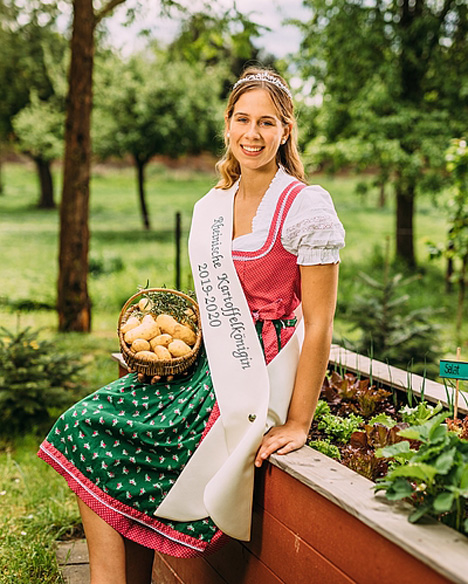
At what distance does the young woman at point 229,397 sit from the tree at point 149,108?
12882 mm

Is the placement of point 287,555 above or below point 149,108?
below

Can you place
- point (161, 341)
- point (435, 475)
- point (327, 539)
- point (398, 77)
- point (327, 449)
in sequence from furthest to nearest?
point (398, 77)
point (161, 341)
point (327, 449)
point (327, 539)
point (435, 475)

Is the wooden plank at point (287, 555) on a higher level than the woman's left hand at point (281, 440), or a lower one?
lower

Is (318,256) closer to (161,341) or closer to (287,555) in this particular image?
(161,341)

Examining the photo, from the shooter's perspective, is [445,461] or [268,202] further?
[268,202]

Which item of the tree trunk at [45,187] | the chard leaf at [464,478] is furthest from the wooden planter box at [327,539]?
the tree trunk at [45,187]

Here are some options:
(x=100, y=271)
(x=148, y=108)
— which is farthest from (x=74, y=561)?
(x=148, y=108)

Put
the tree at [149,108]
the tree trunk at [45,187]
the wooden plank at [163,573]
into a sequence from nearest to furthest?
the wooden plank at [163,573] < the tree at [149,108] < the tree trunk at [45,187]

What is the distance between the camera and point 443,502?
1.49 metres

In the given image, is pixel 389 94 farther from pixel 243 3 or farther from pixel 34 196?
pixel 34 196

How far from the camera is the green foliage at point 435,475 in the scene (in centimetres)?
153

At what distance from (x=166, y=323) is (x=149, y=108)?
43.4 ft

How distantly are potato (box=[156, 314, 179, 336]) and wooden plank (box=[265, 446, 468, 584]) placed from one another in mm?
591

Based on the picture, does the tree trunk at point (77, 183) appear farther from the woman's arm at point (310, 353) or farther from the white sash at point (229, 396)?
the woman's arm at point (310, 353)
